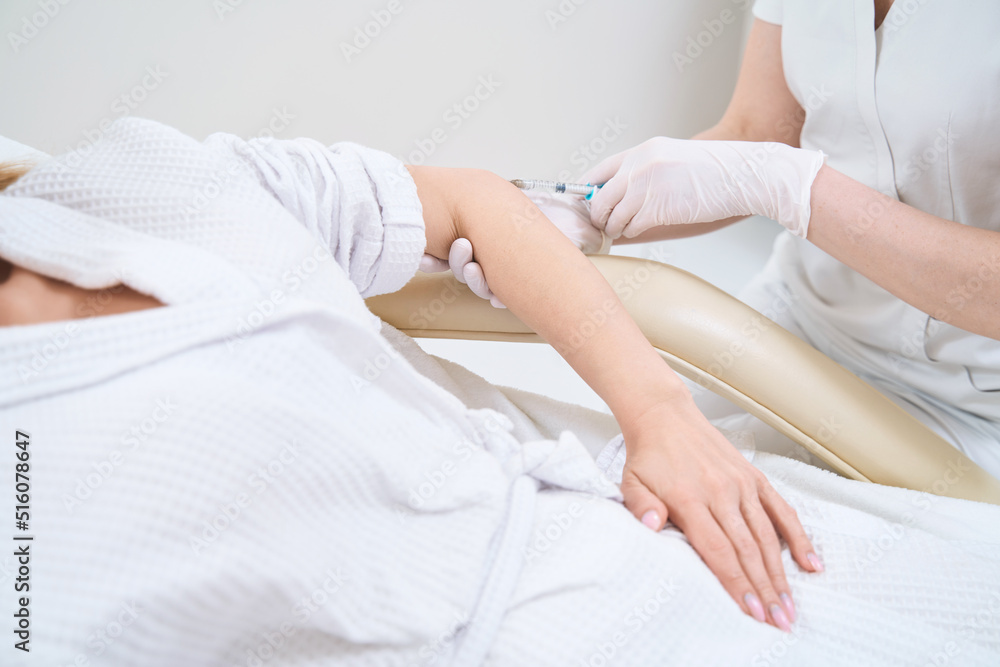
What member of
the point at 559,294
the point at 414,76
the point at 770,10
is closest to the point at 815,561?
the point at 559,294

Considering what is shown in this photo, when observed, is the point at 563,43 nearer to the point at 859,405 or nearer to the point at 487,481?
the point at 859,405

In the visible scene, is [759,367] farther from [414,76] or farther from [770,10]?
[414,76]

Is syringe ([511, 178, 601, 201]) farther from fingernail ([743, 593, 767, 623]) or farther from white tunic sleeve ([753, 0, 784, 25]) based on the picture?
fingernail ([743, 593, 767, 623])

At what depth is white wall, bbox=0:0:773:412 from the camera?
1.31 m

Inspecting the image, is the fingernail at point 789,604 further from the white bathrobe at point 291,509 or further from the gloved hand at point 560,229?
the gloved hand at point 560,229

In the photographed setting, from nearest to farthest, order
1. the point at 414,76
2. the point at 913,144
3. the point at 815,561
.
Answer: the point at 815,561
the point at 913,144
the point at 414,76

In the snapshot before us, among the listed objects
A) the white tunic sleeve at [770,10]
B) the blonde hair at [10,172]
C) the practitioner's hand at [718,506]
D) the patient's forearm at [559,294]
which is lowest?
the practitioner's hand at [718,506]

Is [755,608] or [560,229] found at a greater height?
[560,229]

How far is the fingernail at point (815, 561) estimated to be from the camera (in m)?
0.56

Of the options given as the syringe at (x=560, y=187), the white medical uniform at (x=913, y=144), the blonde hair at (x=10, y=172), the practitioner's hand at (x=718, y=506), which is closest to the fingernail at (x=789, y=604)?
the practitioner's hand at (x=718, y=506)

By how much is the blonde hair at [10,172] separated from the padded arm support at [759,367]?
0.40m

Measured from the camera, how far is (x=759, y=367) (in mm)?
737

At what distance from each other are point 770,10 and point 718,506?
33.4 inches

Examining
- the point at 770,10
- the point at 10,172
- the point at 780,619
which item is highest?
the point at 770,10
